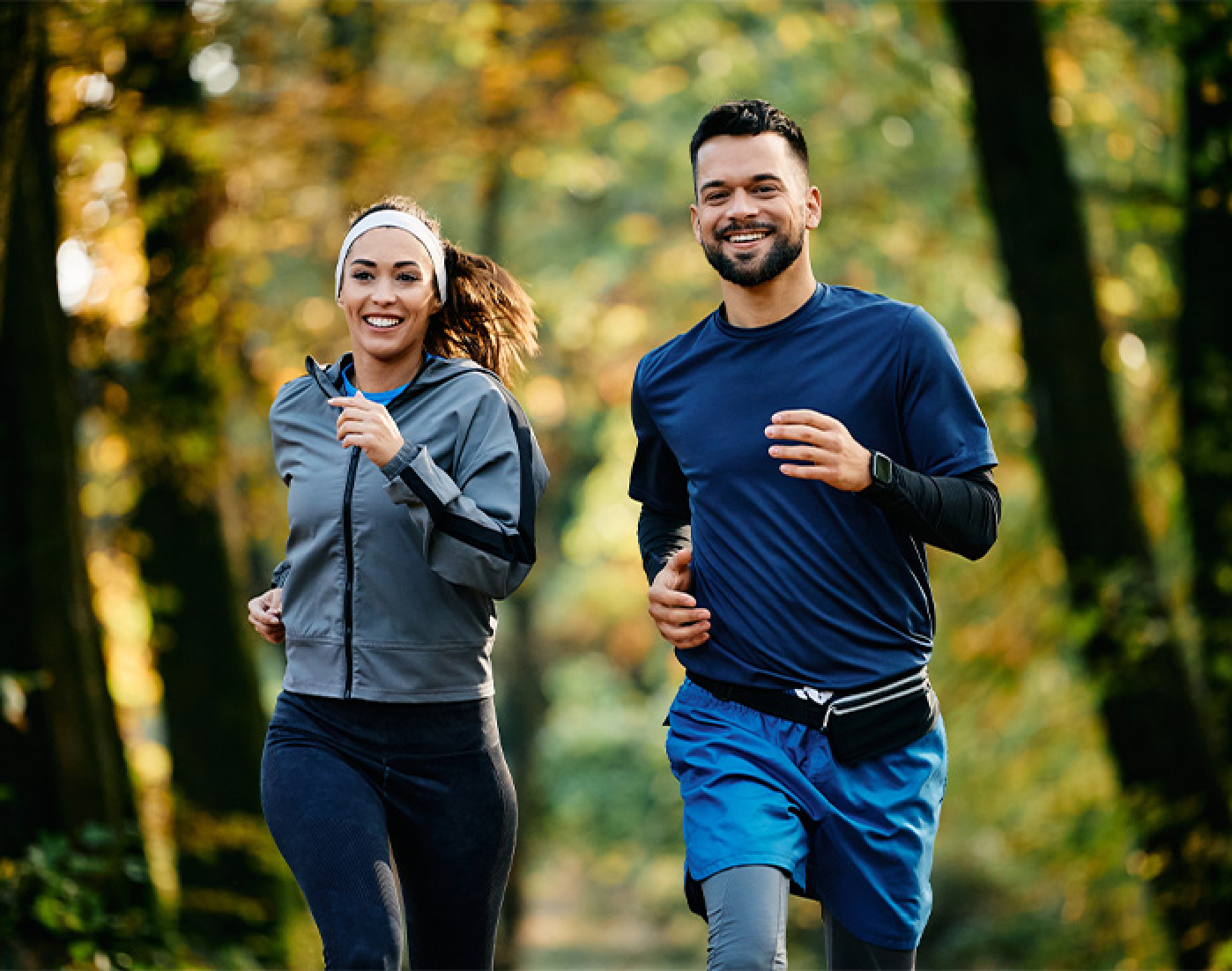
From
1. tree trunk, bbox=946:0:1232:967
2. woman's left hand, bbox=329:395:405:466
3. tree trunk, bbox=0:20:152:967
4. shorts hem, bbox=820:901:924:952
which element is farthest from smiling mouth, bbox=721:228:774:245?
tree trunk, bbox=946:0:1232:967

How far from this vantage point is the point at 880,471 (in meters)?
3.61

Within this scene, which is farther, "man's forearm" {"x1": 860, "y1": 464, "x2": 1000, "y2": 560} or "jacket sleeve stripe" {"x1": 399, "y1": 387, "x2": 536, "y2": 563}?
"jacket sleeve stripe" {"x1": 399, "y1": 387, "x2": 536, "y2": 563}

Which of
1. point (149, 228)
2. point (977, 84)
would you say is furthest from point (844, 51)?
point (149, 228)

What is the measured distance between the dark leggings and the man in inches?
21.2

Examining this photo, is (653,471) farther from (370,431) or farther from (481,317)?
(370,431)

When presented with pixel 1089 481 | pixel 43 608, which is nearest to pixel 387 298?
pixel 43 608

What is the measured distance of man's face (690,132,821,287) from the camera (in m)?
3.97

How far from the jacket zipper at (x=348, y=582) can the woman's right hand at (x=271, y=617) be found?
1.11 feet

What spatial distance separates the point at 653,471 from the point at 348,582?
925mm

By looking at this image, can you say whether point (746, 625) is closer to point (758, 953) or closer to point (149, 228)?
point (758, 953)

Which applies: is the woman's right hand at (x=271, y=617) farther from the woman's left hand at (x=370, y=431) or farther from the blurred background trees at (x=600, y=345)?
the blurred background trees at (x=600, y=345)

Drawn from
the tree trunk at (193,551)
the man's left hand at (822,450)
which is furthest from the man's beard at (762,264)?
the tree trunk at (193,551)

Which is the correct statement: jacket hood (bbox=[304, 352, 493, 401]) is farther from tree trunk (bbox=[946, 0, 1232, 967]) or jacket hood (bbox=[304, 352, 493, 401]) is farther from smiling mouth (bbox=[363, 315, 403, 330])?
tree trunk (bbox=[946, 0, 1232, 967])

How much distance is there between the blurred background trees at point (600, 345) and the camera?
6859 millimetres
